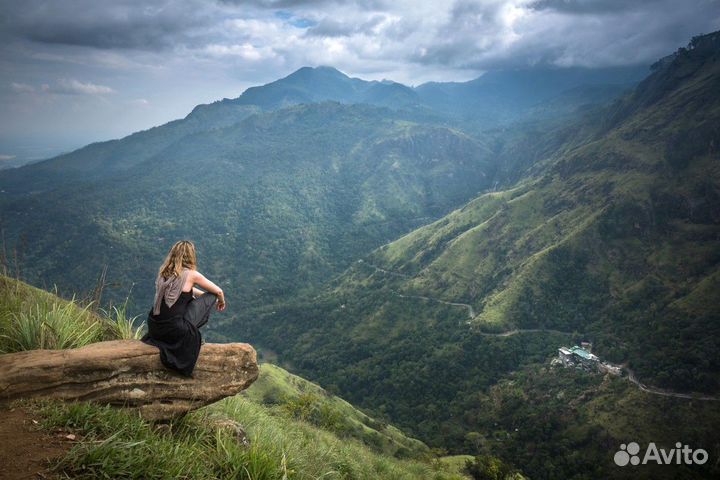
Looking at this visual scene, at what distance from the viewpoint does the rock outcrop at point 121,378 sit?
6809 mm

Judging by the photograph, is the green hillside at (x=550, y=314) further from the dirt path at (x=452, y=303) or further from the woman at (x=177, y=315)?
the woman at (x=177, y=315)

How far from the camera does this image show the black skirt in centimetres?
798

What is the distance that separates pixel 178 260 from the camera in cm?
832

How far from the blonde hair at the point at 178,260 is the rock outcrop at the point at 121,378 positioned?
5.29ft

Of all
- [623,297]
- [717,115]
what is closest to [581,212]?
[623,297]

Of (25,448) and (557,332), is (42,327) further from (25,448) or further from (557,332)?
(557,332)

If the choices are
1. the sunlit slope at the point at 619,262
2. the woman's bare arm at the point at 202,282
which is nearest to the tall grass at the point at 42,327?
the woman's bare arm at the point at 202,282

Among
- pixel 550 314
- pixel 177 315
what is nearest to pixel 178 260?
pixel 177 315

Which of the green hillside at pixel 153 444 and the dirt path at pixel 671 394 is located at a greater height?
the green hillside at pixel 153 444

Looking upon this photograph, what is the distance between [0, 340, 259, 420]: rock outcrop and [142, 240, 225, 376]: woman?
307 mm

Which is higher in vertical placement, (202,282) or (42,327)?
(202,282)

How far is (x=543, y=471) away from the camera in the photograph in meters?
76.8

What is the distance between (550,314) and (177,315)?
15620 cm

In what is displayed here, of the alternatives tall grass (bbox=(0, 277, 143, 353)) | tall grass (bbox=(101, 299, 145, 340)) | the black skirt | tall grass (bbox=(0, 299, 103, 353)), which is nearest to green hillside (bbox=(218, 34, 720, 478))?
tall grass (bbox=(101, 299, 145, 340))
